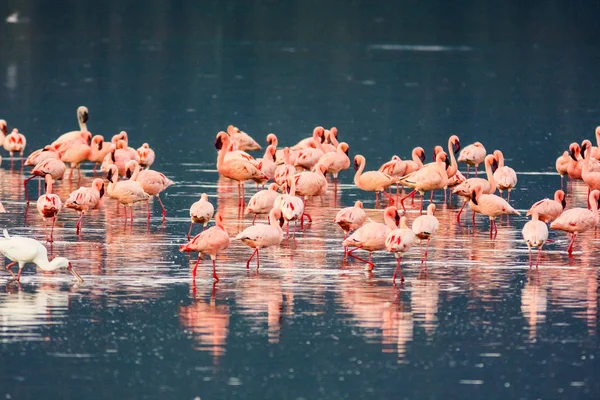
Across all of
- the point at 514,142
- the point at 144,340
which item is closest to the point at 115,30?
the point at 514,142

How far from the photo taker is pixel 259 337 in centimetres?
1177

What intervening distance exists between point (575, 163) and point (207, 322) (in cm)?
1047

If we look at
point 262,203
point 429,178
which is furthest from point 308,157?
point 262,203

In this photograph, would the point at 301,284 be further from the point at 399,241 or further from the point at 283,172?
the point at 283,172

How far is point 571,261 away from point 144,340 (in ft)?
17.9

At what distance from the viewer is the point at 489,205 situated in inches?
666

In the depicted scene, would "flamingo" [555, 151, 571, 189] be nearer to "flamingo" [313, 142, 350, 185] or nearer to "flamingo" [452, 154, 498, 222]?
"flamingo" [452, 154, 498, 222]

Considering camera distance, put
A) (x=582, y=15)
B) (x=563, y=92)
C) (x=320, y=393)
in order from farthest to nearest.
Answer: (x=582, y=15)
(x=563, y=92)
(x=320, y=393)

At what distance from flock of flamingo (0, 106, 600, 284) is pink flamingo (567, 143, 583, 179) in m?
0.01

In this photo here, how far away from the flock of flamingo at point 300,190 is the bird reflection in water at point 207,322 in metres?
0.98

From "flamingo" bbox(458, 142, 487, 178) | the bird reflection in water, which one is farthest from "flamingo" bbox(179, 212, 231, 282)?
"flamingo" bbox(458, 142, 487, 178)

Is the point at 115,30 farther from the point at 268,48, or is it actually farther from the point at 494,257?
the point at 494,257

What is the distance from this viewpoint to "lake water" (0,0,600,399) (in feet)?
35.2

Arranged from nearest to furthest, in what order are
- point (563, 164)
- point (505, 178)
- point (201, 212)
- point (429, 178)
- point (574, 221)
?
point (574, 221) < point (201, 212) < point (429, 178) < point (505, 178) < point (563, 164)
